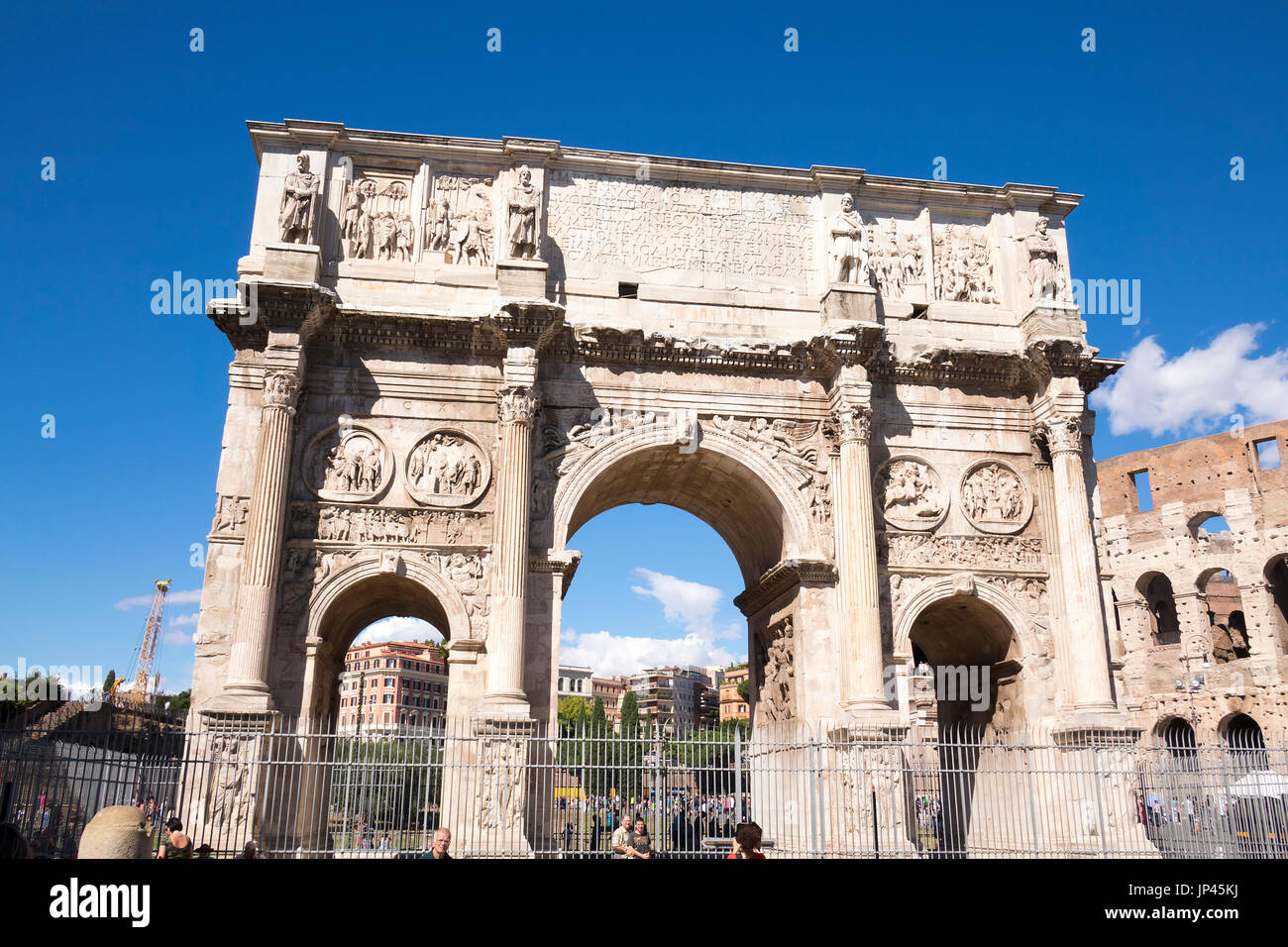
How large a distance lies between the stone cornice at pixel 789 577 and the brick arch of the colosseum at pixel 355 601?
5115 millimetres

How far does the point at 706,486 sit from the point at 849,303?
4.11 meters

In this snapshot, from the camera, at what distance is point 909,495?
16.3 m

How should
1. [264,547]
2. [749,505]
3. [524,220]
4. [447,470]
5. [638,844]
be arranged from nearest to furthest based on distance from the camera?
[638,844]
[264,547]
[447,470]
[524,220]
[749,505]

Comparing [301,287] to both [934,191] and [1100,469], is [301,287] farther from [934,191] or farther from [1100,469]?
[1100,469]

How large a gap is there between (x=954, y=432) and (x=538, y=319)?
7.34 m

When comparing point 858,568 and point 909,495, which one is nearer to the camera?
point 858,568

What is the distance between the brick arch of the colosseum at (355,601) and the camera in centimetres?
1440

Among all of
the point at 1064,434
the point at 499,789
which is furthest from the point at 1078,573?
the point at 499,789

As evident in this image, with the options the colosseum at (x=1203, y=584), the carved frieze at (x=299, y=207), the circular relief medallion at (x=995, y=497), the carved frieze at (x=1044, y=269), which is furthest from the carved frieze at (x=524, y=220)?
the colosseum at (x=1203, y=584)

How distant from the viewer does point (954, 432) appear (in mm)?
16859

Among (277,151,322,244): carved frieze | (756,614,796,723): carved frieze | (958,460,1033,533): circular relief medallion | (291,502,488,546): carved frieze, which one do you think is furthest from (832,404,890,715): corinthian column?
(277,151,322,244): carved frieze

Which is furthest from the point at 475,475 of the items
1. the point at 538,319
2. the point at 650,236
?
the point at 650,236

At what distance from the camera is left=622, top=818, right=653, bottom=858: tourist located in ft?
30.9

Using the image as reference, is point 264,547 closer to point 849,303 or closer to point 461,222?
point 461,222
